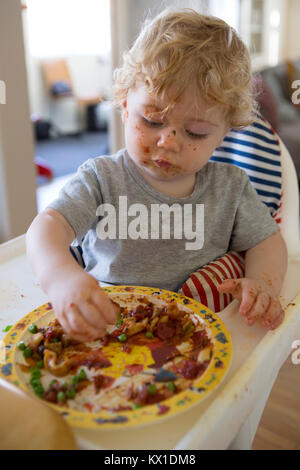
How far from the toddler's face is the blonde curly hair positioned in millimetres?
18

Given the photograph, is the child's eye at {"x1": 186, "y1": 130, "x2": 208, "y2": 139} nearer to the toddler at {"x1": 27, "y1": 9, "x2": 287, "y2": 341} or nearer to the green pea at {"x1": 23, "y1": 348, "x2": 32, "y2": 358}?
the toddler at {"x1": 27, "y1": 9, "x2": 287, "y2": 341}

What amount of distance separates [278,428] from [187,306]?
74 centimetres

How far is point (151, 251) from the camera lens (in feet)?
2.89

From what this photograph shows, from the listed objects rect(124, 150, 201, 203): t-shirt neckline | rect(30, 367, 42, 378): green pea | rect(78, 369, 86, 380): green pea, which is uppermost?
rect(124, 150, 201, 203): t-shirt neckline

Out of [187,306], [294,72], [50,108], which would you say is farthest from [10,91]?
[50,108]

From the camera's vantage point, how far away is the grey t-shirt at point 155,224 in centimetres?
85

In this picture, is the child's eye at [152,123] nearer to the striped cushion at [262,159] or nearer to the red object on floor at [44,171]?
the striped cushion at [262,159]

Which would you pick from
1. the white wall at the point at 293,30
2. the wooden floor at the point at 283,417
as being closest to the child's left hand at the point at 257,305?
the wooden floor at the point at 283,417

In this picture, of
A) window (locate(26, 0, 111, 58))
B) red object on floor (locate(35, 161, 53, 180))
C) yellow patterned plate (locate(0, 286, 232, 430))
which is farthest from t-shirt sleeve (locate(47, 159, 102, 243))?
window (locate(26, 0, 111, 58))

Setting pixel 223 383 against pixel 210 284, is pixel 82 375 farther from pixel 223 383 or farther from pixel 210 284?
pixel 210 284

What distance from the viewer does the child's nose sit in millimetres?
735

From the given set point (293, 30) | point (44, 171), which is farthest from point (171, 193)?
point (293, 30)

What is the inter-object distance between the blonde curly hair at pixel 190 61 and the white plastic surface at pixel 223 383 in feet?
1.18

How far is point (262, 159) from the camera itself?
107 centimetres
